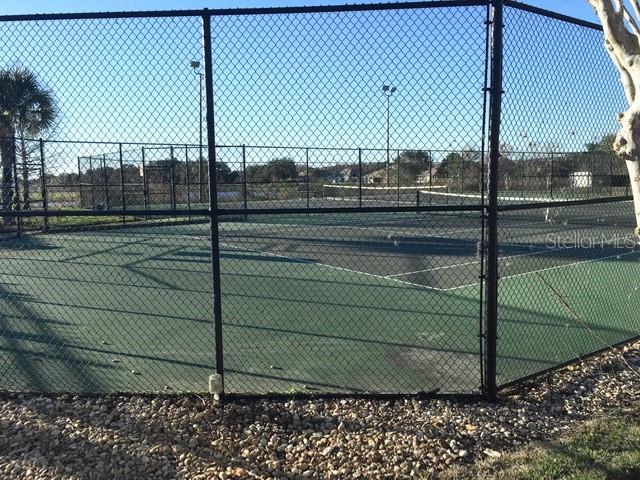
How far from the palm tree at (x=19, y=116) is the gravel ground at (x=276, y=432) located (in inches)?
468

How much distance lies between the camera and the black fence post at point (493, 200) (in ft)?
13.7

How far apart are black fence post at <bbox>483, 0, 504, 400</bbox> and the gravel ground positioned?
1.04ft

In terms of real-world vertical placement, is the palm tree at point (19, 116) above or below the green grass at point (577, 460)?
above

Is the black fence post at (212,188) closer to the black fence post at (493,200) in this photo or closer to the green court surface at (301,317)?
the green court surface at (301,317)

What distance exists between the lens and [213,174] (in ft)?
14.5

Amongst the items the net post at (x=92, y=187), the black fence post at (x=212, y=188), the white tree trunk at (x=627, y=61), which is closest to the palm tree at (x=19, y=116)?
the net post at (x=92, y=187)

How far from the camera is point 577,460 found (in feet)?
11.3

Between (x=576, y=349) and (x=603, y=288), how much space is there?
3.62 metres

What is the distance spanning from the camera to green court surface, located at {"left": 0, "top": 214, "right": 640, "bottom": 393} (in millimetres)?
5316

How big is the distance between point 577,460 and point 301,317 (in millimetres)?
4342

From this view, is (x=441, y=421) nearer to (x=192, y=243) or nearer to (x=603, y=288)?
(x=603, y=288)

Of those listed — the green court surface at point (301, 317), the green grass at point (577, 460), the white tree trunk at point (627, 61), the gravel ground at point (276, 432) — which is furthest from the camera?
the green court surface at point (301, 317)

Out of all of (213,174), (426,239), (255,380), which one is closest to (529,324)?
(255,380)

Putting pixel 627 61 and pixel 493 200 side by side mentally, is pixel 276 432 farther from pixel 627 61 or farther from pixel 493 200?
pixel 627 61
